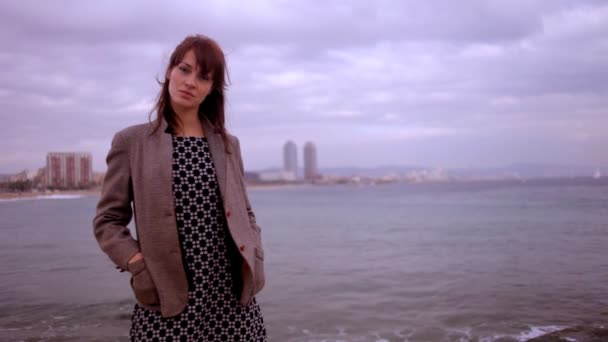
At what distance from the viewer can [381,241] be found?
68.1ft

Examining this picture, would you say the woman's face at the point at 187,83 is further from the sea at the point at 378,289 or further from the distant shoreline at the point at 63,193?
the distant shoreline at the point at 63,193

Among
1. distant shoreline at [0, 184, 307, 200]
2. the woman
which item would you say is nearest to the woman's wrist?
the woman

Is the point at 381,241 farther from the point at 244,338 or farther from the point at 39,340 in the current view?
the point at 244,338

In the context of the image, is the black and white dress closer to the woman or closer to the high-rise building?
the woman

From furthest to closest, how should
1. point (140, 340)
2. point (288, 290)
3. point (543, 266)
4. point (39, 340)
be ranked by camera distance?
1. point (543, 266)
2. point (288, 290)
3. point (39, 340)
4. point (140, 340)

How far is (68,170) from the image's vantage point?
169ft

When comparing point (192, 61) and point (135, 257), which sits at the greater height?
point (192, 61)

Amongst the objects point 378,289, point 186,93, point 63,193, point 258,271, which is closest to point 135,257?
point 258,271

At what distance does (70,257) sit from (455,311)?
1276 centimetres

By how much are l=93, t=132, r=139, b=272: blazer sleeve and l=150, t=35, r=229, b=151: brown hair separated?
6.4 inches

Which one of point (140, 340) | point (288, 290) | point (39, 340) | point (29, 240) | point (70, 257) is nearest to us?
point (140, 340)

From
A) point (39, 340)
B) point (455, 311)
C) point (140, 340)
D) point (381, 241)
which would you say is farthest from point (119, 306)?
point (381, 241)

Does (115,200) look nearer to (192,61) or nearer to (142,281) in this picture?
Answer: (142,281)

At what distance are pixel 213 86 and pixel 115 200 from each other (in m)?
0.61
